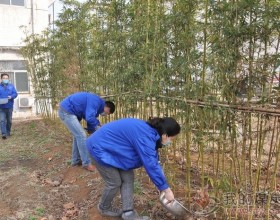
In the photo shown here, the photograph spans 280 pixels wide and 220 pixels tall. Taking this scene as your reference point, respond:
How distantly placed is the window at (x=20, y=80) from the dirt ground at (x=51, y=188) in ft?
24.7

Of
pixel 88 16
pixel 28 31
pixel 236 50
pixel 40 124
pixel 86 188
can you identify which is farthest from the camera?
pixel 28 31

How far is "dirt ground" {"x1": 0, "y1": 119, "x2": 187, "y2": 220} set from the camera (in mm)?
4035

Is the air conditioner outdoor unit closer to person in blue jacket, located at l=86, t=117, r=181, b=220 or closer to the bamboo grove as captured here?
→ the bamboo grove

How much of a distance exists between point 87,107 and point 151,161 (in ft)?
6.83

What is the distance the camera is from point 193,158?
6.54 m

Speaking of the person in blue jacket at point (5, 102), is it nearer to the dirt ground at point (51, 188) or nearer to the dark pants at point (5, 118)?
the dark pants at point (5, 118)

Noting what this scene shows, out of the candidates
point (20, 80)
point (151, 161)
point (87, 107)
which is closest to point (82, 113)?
point (87, 107)

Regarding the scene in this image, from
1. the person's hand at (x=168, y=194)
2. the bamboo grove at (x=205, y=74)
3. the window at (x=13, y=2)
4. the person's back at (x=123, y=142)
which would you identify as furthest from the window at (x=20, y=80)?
the person's hand at (x=168, y=194)

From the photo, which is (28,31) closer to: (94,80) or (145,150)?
(94,80)

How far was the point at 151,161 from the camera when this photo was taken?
9.86 ft

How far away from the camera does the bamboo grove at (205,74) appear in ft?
10.7

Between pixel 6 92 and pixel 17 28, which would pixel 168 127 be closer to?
pixel 6 92

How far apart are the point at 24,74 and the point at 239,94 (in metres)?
12.8

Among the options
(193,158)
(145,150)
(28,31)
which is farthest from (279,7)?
(28,31)
